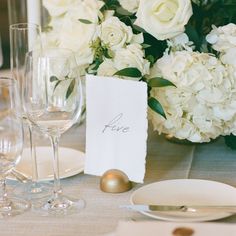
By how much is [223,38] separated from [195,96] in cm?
12

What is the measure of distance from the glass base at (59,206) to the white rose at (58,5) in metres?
0.43

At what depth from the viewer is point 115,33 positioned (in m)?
1.25

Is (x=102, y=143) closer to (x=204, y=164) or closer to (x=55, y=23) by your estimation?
(x=204, y=164)

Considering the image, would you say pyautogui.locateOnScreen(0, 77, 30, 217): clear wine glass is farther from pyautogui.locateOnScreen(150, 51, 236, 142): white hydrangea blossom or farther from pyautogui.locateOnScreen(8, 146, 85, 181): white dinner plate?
pyautogui.locateOnScreen(150, 51, 236, 142): white hydrangea blossom

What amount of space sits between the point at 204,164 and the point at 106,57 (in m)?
0.28

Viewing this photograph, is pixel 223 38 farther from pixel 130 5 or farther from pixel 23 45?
pixel 23 45

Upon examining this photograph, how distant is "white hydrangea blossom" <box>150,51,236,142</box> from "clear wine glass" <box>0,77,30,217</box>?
0.30 m

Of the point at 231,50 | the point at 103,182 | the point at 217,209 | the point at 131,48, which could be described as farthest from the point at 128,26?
the point at 217,209

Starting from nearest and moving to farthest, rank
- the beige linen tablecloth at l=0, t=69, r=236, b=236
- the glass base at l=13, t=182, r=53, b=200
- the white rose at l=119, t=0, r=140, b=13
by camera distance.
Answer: the beige linen tablecloth at l=0, t=69, r=236, b=236 < the glass base at l=13, t=182, r=53, b=200 < the white rose at l=119, t=0, r=140, b=13

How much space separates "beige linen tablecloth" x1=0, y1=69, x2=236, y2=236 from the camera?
40.7 inches

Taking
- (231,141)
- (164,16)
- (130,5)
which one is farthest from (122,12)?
(231,141)

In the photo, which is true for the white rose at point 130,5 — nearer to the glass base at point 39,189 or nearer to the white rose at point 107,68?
the white rose at point 107,68

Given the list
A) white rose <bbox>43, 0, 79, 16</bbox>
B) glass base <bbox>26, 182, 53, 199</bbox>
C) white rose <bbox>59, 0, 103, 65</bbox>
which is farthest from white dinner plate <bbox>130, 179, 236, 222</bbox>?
white rose <bbox>43, 0, 79, 16</bbox>

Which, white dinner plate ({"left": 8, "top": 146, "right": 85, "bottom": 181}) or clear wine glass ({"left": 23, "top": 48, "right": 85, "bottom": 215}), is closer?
clear wine glass ({"left": 23, "top": 48, "right": 85, "bottom": 215})
